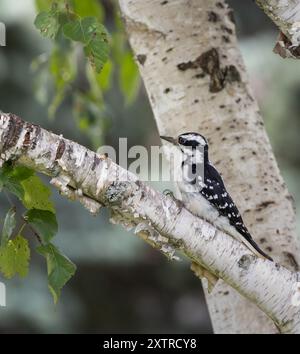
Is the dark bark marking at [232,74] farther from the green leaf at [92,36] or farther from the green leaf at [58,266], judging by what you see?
the green leaf at [58,266]

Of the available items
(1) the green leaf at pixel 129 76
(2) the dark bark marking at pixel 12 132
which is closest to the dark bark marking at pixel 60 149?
(2) the dark bark marking at pixel 12 132

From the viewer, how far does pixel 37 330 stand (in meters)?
6.61

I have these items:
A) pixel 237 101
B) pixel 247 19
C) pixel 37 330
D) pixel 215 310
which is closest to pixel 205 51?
pixel 237 101

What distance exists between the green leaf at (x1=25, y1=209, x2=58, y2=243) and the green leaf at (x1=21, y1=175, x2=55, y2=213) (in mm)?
55

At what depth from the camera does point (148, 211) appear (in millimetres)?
2303

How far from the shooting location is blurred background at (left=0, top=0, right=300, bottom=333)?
6723mm

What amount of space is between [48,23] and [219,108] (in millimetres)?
712

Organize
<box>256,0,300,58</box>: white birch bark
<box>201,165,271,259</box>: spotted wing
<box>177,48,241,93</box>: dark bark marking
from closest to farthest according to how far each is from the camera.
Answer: <box>256,0,300,58</box>: white birch bark → <box>201,165,271,259</box>: spotted wing → <box>177,48,241,93</box>: dark bark marking

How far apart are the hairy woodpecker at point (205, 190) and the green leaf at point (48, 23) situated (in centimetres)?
64

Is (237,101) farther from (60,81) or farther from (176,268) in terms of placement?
(176,268)

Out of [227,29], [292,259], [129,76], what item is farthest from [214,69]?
[129,76]

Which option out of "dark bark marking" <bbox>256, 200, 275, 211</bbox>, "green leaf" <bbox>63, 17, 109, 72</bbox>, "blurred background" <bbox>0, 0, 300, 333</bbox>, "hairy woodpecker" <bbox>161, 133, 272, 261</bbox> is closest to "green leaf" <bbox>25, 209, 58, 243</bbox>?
"green leaf" <bbox>63, 17, 109, 72</bbox>

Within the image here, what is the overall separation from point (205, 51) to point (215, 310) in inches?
36.0

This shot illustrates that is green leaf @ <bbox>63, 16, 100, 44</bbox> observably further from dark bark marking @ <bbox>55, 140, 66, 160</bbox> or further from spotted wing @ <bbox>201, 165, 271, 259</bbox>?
spotted wing @ <bbox>201, 165, 271, 259</bbox>
